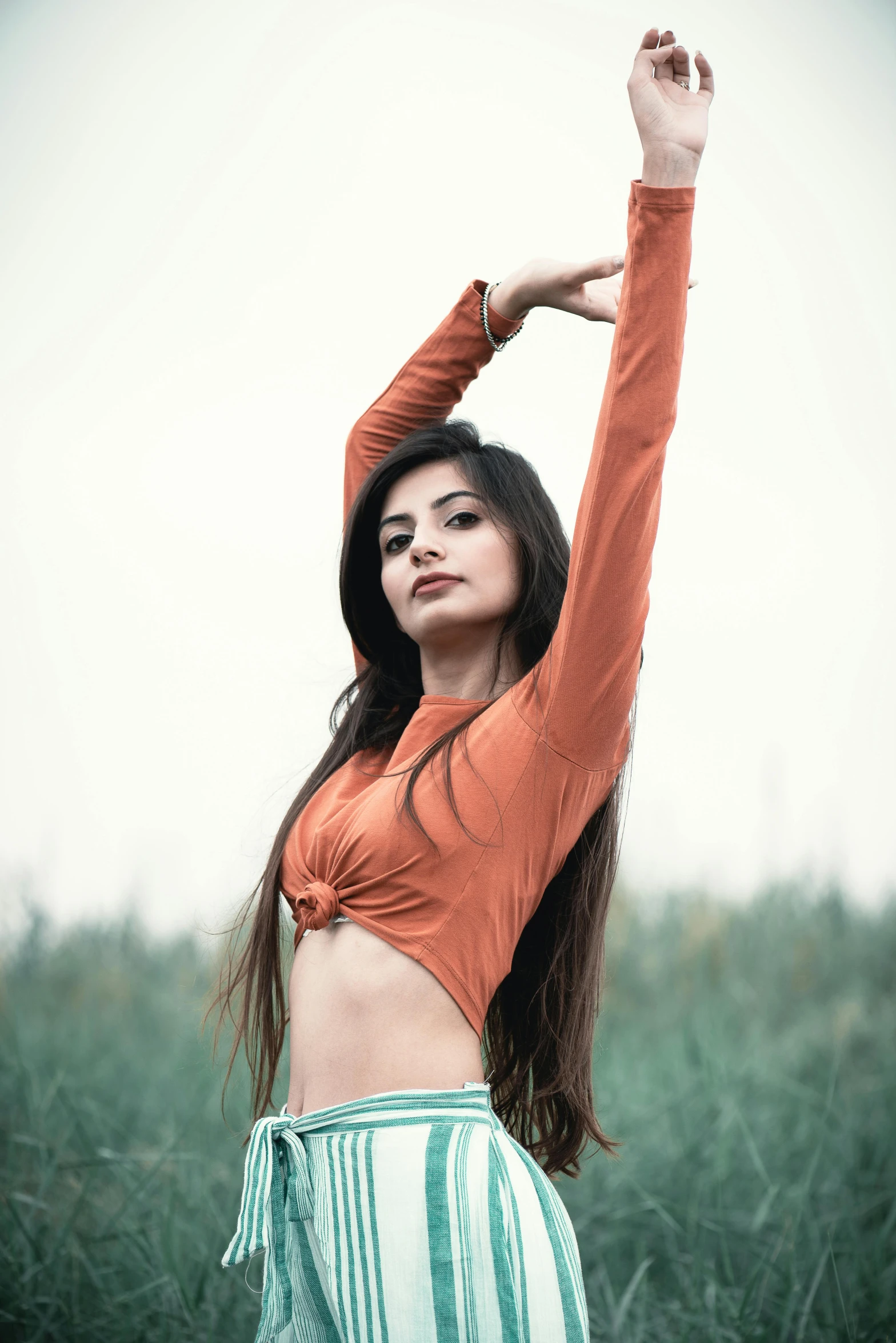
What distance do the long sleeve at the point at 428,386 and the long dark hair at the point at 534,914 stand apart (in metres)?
0.16

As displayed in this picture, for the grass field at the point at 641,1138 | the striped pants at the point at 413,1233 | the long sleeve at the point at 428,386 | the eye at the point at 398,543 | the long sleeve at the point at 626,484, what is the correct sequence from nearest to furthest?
the striped pants at the point at 413,1233
the long sleeve at the point at 626,484
the eye at the point at 398,543
the long sleeve at the point at 428,386
the grass field at the point at 641,1138

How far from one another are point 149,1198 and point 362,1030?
81.1 inches

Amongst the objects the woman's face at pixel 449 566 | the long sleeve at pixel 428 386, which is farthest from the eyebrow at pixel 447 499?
the long sleeve at pixel 428 386

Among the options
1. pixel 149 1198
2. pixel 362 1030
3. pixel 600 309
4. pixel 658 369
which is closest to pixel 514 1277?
pixel 362 1030

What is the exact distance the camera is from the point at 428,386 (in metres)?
2.29

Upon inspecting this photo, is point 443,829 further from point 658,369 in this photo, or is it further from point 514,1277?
point 658,369

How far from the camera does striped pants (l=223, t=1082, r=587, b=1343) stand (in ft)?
4.61

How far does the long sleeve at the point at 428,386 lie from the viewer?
Result: 221 centimetres

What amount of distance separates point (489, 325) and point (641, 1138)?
2905 mm

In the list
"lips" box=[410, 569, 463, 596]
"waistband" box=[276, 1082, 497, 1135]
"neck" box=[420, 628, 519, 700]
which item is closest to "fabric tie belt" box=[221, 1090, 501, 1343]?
"waistband" box=[276, 1082, 497, 1135]

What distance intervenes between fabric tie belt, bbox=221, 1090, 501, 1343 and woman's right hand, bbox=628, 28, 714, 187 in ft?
4.36

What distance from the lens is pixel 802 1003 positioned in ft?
17.9

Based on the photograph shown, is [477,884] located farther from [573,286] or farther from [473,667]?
[573,286]

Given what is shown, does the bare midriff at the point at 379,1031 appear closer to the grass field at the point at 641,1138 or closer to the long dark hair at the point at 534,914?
the long dark hair at the point at 534,914
